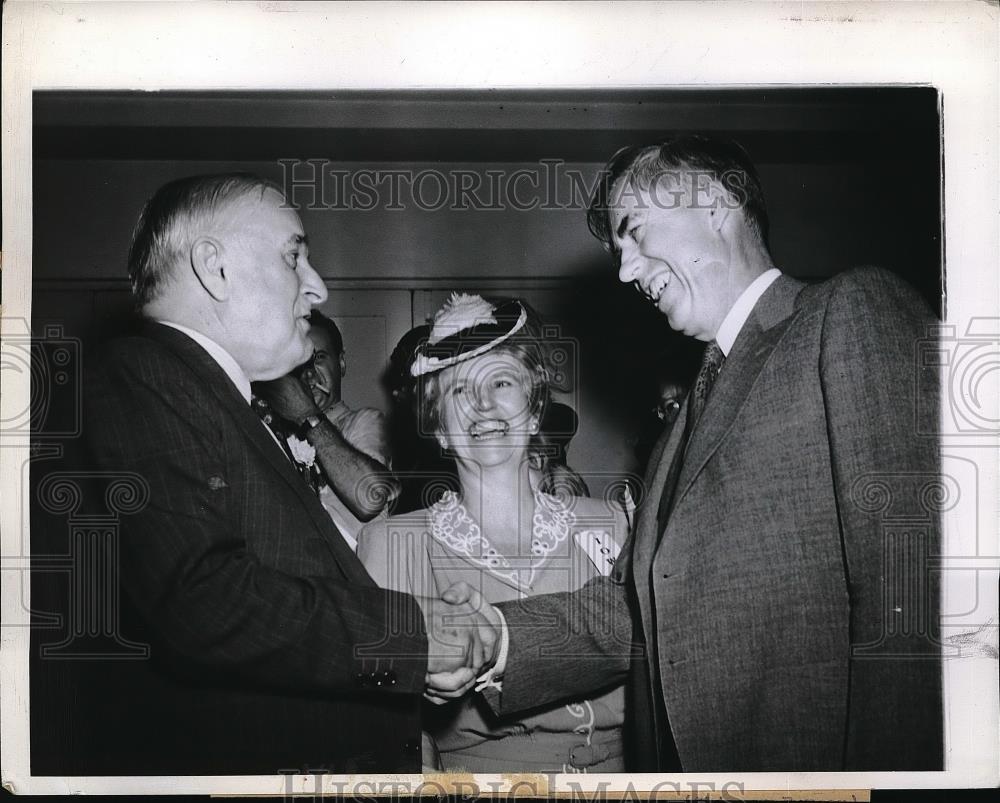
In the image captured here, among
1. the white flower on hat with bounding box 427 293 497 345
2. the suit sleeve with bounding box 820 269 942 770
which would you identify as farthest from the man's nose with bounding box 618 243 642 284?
the suit sleeve with bounding box 820 269 942 770

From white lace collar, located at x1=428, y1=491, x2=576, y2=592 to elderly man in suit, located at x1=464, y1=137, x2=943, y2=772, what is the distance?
7cm

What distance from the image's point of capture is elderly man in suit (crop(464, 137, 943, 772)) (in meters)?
1.84

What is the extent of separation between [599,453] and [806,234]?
0.56 meters

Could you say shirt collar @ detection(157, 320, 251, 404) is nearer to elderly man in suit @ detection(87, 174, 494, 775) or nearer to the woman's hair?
elderly man in suit @ detection(87, 174, 494, 775)

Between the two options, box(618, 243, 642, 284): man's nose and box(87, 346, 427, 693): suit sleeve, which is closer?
box(87, 346, 427, 693): suit sleeve

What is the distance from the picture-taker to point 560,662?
187 cm

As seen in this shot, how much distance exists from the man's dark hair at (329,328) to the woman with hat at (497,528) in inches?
5.7

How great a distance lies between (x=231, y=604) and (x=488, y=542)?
464 millimetres

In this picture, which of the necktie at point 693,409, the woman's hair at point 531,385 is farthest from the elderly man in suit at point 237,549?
the necktie at point 693,409

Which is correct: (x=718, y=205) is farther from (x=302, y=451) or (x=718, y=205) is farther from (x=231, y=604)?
(x=231, y=604)

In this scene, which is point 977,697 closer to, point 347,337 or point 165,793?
point 347,337

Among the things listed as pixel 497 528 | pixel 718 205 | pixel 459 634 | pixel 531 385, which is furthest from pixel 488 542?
pixel 718 205

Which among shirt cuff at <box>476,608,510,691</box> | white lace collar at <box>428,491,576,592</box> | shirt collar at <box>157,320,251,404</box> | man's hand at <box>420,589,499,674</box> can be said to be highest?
shirt collar at <box>157,320,251,404</box>

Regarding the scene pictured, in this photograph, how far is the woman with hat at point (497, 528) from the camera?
6.14 feet
